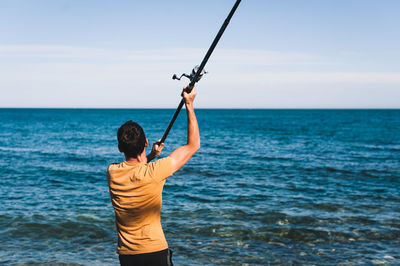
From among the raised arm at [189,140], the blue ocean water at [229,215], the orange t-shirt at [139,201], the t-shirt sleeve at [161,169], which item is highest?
the raised arm at [189,140]

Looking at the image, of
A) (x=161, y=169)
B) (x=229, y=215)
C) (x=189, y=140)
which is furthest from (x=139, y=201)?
(x=229, y=215)

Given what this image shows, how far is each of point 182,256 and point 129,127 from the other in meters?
5.09

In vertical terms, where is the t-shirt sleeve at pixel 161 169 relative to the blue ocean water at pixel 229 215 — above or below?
above

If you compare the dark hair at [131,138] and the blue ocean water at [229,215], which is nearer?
the dark hair at [131,138]

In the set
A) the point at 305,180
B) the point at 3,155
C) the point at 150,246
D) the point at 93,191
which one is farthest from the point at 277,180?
the point at 3,155

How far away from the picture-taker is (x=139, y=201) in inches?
122

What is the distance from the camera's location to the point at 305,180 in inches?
623

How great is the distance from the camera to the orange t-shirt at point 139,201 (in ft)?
9.96

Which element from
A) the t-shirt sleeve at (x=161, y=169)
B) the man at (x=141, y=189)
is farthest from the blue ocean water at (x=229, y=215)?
the t-shirt sleeve at (x=161, y=169)

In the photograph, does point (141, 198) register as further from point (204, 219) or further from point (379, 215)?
point (379, 215)

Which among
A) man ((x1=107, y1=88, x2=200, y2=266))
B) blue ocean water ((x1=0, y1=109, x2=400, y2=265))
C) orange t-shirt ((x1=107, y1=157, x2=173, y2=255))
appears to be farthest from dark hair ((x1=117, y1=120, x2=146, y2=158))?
blue ocean water ((x1=0, y1=109, x2=400, y2=265))

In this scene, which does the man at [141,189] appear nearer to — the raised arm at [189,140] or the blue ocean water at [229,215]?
the raised arm at [189,140]

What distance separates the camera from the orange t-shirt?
3035 millimetres

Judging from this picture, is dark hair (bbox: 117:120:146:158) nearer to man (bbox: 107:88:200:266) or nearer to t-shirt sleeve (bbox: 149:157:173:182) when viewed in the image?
man (bbox: 107:88:200:266)
